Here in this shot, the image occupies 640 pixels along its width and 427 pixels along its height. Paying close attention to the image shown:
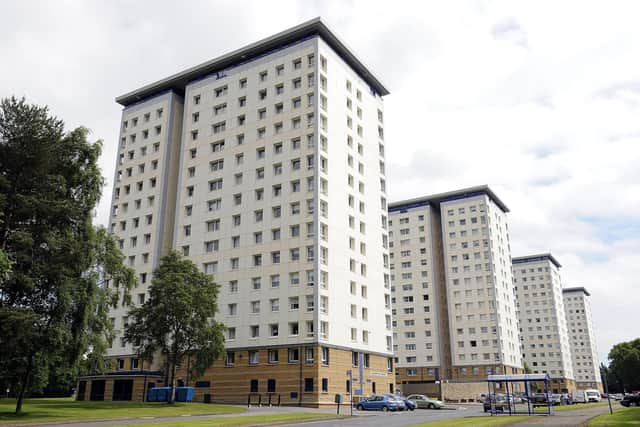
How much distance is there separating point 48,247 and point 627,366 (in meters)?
168

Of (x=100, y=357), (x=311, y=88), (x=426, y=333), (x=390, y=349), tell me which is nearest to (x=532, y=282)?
(x=426, y=333)

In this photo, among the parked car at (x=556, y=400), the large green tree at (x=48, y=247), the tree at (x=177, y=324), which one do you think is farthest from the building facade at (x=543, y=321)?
the large green tree at (x=48, y=247)

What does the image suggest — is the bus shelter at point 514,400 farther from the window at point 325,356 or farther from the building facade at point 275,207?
the window at point 325,356

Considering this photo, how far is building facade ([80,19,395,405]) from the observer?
65.4 meters

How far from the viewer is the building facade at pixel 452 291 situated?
121 meters

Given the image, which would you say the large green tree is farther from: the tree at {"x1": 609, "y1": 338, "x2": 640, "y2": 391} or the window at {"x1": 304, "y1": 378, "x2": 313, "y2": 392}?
the tree at {"x1": 609, "y1": 338, "x2": 640, "y2": 391}

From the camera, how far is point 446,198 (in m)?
134

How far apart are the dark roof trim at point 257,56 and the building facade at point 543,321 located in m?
126

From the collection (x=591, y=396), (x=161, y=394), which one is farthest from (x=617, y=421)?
(x=591, y=396)

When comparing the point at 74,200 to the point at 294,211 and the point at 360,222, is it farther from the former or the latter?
the point at 360,222

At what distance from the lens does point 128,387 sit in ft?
232

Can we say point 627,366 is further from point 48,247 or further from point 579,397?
point 48,247

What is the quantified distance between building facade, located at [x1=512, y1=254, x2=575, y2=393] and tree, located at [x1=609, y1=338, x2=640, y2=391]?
1562 centimetres

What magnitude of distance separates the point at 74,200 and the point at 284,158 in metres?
34.9
